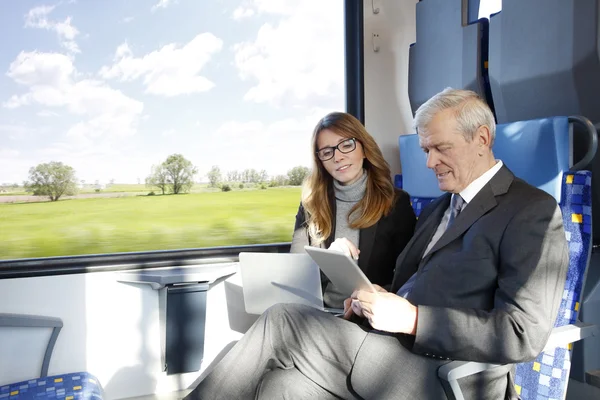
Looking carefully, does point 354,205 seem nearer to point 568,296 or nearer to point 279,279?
point 279,279

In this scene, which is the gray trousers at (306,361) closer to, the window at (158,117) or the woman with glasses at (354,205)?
the woman with glasses at (354,205)

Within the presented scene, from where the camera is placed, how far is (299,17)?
3.00 m

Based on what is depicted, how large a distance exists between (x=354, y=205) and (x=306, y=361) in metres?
0.82

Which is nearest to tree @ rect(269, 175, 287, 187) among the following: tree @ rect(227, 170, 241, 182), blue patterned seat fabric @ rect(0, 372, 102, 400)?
tree @ rect(227, 170, 241, 182)

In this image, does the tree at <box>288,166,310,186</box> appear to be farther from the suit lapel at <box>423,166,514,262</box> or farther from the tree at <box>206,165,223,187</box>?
the suit lapel at <box>423,166,514,262</box>

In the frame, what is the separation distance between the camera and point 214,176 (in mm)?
2992

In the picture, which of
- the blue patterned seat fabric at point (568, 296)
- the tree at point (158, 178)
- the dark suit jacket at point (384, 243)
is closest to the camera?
the blue patterned seat fabric at point (568, 296)

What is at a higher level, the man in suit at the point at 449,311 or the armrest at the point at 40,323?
the man in suit at the point at 449,311

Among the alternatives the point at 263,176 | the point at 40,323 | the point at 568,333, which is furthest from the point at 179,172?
the point at 568,333

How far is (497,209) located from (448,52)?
1.27 metres

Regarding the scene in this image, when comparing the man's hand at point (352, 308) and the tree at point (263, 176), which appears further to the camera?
the tree at point (263, 176)

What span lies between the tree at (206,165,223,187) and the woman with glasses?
0.89 metres

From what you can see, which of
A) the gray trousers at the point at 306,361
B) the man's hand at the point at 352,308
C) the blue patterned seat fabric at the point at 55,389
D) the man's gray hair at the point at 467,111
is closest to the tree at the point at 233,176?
the blue patterned seat fabric at the point at 55,389

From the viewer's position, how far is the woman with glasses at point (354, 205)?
2096mm
